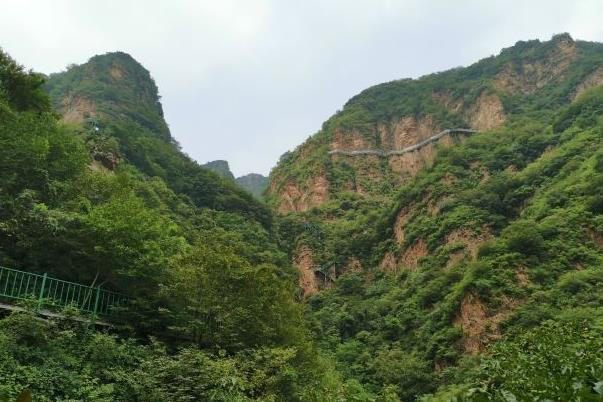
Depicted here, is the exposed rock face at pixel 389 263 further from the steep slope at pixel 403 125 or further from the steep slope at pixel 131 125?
the steep slope at pixel 131 125

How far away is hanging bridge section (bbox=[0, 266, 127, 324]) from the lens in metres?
12.0

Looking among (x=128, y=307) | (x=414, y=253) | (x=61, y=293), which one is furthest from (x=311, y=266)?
(x=61, y=293)

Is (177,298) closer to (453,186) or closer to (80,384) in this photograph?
(80,384)

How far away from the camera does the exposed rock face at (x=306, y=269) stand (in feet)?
146

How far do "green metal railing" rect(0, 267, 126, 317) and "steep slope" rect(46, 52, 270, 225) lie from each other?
Answer: 2199 centimetres

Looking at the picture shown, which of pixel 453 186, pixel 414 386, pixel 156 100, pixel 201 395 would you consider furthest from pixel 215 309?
pixel 156 100

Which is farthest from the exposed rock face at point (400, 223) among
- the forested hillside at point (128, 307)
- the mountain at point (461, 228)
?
the forested hillside at point (128, 307)

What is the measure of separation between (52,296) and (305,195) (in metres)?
49.3

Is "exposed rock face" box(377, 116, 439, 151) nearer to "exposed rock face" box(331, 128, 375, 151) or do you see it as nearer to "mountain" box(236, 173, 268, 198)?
"exposed rock face" box(331, 128, 375, 151)

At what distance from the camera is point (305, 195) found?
62.5 m

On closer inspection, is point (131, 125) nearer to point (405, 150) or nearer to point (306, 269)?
point (306, 269)

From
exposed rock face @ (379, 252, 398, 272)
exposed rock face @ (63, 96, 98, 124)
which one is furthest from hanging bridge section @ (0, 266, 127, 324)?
exposed rock face @ (63, 96, 98, 124)

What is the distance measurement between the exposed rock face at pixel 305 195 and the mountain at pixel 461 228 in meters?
0.18

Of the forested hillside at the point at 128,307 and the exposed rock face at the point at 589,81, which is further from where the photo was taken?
the exposed rock face at the point at 589,81
